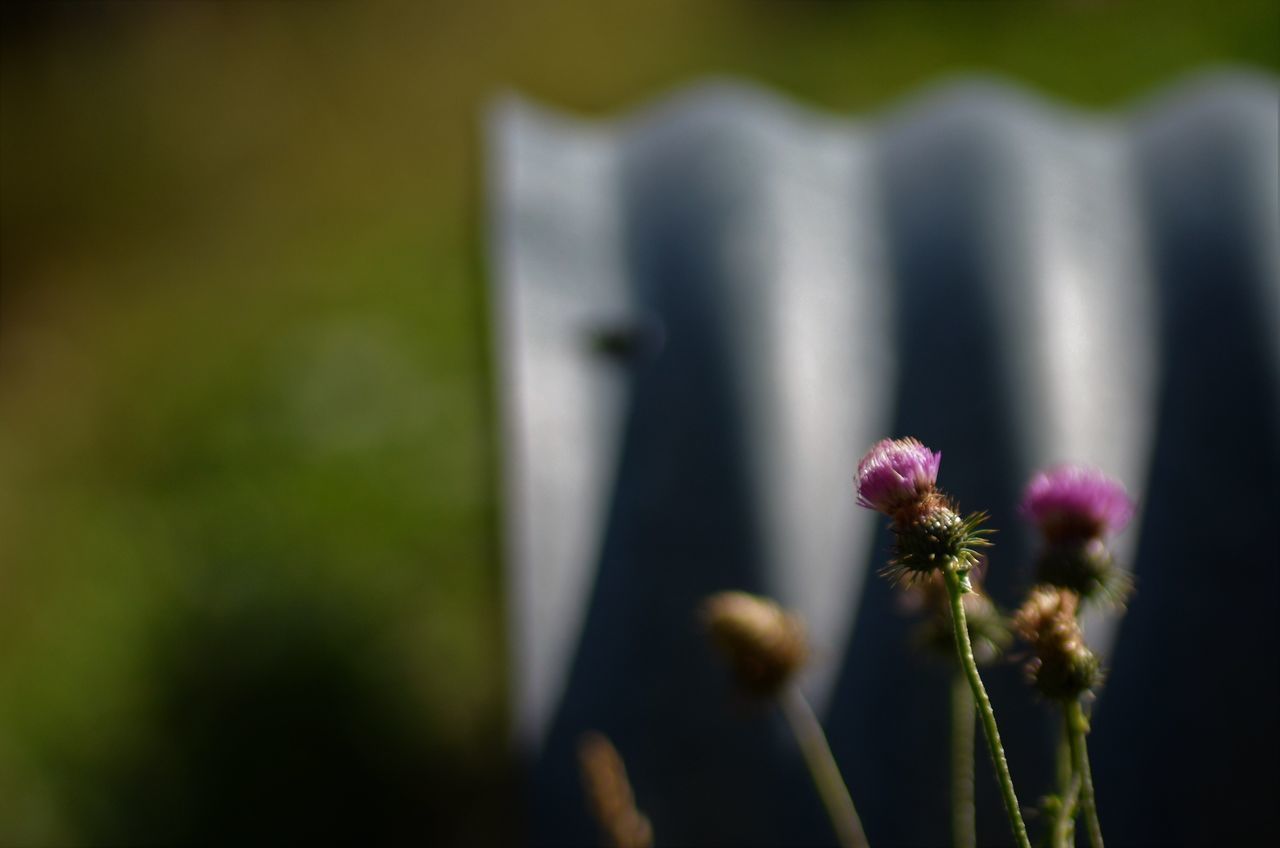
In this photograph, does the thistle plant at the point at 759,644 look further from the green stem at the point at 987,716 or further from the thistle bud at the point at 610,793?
the green stem at the point at 987,716

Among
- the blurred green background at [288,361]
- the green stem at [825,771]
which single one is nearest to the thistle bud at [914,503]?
the green stem at [825,771]

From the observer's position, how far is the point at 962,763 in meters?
1.06

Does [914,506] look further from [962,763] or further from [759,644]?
[962,763]

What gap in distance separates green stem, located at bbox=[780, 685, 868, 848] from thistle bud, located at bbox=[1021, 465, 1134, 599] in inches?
12.7

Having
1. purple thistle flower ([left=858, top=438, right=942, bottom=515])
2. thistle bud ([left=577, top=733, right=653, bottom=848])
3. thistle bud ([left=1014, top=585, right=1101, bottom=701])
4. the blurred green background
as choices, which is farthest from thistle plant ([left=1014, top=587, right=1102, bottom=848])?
the blurred green background

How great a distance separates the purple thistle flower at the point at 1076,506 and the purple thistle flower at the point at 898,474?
0.48 feet

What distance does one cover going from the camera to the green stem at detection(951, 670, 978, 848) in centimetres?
98

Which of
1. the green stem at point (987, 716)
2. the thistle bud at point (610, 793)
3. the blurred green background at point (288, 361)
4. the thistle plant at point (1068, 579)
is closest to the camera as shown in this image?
the green stem at point (987, 716)

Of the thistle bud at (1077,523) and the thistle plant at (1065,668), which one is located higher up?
the thistle bud at (1077,523)

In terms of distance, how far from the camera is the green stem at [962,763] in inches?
38.7

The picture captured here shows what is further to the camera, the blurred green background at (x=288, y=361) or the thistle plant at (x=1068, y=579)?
the blurred green background at (x=288, y=361)

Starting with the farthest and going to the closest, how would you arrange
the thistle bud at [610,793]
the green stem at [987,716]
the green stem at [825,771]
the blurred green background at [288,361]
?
the blurred green background at [288,361], the green stem at [825,771], the thistle bud at [610,793], the green stem at [987,716]

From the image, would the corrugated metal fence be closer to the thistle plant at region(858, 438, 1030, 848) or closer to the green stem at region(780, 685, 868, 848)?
the green stem at region(780, 685, 868, 848)

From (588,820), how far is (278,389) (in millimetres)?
2208
